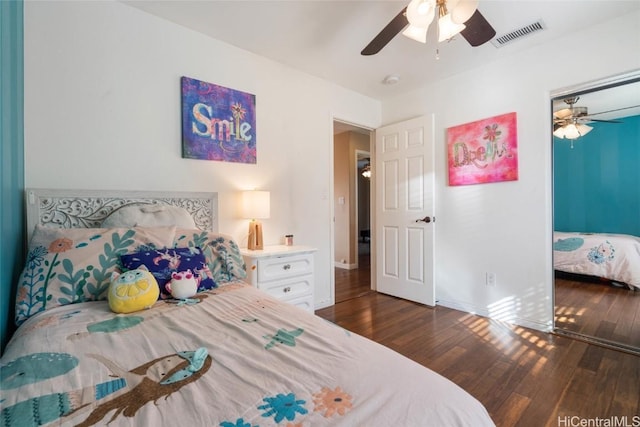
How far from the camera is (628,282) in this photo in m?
2.50

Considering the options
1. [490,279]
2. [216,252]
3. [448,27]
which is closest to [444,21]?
[448,27]

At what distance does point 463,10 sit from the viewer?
4.84 feet

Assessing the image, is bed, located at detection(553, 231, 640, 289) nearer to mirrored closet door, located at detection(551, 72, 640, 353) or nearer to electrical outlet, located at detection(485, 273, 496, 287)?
mirrored closet door, located at detection(551, 72, 640, 353)

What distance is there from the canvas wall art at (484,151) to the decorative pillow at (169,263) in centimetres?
265

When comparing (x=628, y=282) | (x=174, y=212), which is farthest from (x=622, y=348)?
(x=174, y=212)

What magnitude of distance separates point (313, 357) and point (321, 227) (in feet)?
7.72

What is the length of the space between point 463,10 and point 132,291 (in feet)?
7.02

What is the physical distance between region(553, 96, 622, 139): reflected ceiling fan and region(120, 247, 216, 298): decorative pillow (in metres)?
3.10

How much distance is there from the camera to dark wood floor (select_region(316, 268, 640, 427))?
5.02 feet

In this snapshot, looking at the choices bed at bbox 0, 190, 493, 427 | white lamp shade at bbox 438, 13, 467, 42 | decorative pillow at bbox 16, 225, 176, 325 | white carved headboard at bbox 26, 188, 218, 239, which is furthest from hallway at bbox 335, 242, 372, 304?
white lamp shade at bbox 438, 13, 467, 42

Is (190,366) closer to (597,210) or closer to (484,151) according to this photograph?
(484,151)

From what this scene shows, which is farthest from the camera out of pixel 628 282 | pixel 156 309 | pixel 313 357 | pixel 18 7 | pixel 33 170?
pixel 628 282

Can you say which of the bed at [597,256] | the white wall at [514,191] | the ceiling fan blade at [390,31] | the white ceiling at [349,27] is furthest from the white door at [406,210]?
the ceiling fan blade at [390,31]

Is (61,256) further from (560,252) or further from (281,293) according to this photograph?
(560,252)
